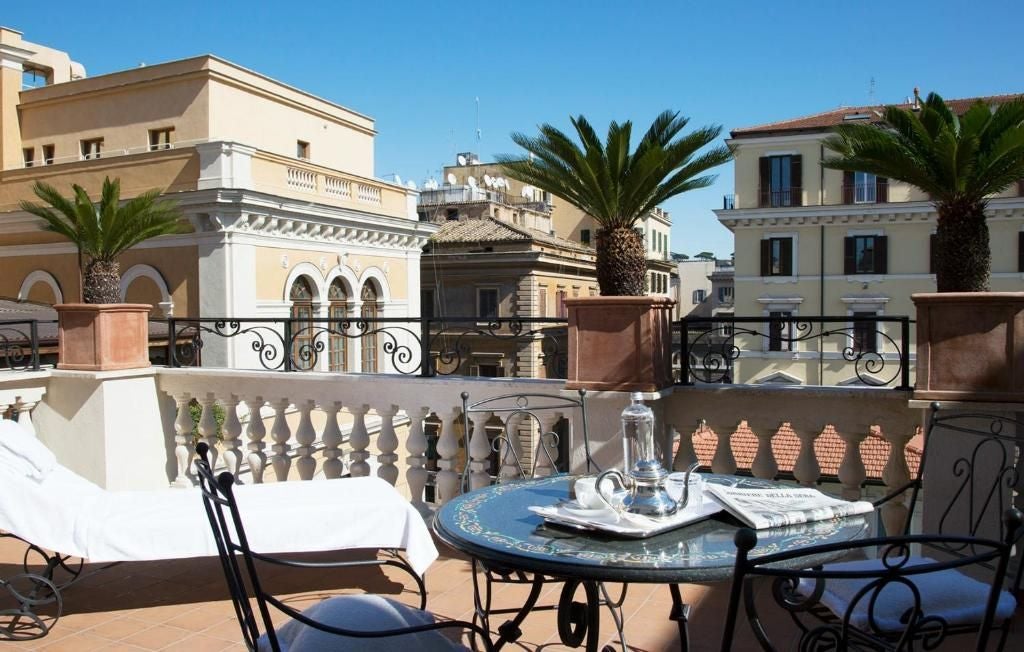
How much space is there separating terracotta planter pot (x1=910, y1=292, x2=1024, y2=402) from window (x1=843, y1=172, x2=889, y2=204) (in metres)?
31.5

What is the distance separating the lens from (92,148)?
86.7 feet

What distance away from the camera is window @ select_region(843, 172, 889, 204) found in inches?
1308

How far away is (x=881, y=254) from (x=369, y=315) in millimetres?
20149

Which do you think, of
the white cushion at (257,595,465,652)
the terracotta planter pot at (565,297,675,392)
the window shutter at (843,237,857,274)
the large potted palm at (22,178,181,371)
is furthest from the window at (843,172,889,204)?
the white cushion at (257,595,465,652)

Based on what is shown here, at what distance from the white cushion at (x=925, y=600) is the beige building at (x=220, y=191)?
1819cm

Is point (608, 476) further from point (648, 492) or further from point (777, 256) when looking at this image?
point (777, 256)

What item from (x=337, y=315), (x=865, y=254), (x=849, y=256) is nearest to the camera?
(x=337, y=315)

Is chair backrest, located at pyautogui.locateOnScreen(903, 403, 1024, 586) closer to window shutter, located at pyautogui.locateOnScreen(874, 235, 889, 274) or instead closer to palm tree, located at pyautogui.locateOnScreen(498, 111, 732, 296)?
palm tree, located at pyautogui.locateOnScreen(498, 111, 732, 296)

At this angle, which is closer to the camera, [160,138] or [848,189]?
[160,138]

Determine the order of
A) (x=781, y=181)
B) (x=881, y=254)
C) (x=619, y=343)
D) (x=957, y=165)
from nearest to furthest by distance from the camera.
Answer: (x=957, y=165), (x=619, y=343), (x=881, y=254), (x=781, y=181)

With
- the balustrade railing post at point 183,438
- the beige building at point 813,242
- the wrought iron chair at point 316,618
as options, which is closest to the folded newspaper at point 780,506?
the wrought iron chair at point 316,618

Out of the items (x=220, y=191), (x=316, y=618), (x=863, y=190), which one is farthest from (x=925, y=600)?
(x=863, y=190)

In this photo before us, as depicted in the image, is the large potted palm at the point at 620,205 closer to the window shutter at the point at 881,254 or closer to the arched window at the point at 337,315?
the arched window at the point at 337,315

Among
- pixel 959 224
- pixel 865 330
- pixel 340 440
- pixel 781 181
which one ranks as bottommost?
pixel 340 440
